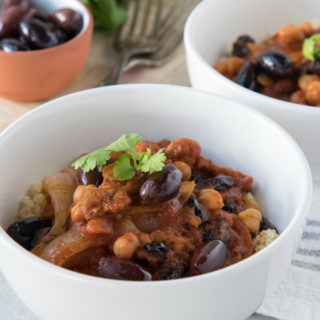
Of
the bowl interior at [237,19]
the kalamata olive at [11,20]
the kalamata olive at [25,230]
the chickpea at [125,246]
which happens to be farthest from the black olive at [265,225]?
the kalamata olive at [11,20]

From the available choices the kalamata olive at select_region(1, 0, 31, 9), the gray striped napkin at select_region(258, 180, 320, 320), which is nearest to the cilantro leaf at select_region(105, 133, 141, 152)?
the gray striped napkin at select_region(258, 180, 320, 320)


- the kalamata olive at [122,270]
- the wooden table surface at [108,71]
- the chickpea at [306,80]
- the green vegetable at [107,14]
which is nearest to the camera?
the kalamata olive at [122,270]

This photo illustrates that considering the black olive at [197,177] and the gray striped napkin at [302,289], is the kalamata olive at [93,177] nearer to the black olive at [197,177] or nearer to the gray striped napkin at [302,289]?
the black olive at [197,177]

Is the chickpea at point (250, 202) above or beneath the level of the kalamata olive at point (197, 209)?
beneath

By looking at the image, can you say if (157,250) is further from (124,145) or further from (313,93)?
(313,93)

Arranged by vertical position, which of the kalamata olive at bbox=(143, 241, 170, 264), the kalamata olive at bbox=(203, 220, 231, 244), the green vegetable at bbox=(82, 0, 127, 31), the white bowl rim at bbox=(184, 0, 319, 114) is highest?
the kalamata olive at bbox=(143, 241, 170, 264)

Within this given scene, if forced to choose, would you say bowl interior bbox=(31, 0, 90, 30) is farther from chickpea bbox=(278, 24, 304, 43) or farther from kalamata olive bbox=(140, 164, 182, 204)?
kalamata olive bbox=(140, 164, 182, 204)

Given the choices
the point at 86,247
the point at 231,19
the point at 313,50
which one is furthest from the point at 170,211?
the point at 231,19
